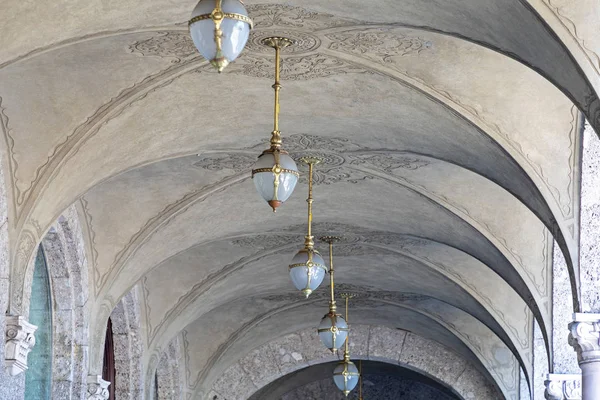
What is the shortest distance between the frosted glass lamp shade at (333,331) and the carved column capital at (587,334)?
4.46m

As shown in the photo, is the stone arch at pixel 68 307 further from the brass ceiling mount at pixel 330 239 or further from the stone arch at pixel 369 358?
the stone arch at pixel 369 358

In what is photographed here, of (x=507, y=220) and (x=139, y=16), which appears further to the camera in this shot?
(x=507, y=220)

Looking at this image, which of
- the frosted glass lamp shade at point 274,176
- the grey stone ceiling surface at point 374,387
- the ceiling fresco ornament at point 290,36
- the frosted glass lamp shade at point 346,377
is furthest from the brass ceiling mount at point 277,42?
the grey stone ceiling surface at point 374,387

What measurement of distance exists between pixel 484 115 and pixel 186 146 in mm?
2874

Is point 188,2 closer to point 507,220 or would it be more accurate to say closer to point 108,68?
point 108,68

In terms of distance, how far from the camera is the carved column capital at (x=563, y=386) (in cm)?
1144

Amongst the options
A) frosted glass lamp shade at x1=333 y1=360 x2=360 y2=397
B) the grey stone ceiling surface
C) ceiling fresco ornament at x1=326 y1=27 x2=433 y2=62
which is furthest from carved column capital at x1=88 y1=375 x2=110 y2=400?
the grey stone ceiling surface

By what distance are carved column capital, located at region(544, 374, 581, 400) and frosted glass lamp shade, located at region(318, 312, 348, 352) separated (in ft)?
8.40

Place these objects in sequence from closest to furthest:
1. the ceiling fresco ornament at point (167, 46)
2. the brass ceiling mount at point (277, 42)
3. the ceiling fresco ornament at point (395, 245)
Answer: the ceiling fresco ornament at point (167, 46) < the brass ceiling mount at point (277, 42) < the ceiling fresco ornament at point (395, 245)

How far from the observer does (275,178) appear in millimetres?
7805

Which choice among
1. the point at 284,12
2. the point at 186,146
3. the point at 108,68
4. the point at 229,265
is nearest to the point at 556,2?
the point at 284,12

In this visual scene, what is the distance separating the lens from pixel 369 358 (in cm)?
1909

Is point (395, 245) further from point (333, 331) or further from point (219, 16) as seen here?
point (219, 16)

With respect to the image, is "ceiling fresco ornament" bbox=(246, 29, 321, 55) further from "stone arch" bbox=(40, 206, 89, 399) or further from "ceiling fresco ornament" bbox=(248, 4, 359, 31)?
"stone arch" bbox=(40, 206, 89, 399)
